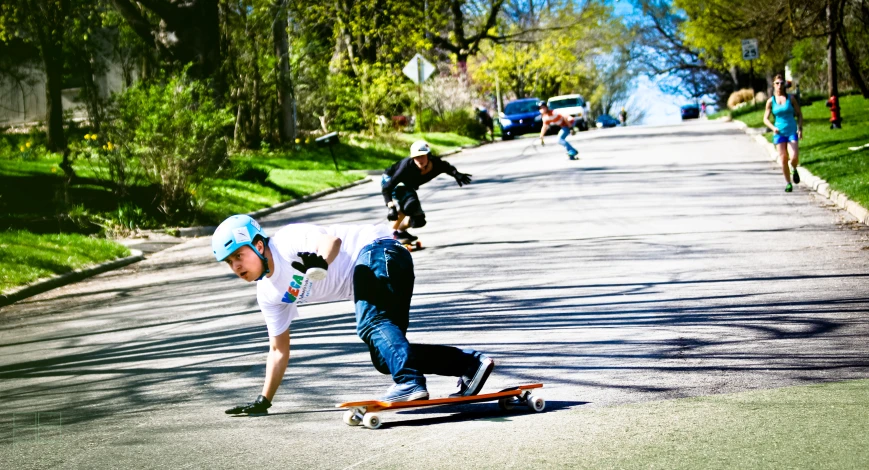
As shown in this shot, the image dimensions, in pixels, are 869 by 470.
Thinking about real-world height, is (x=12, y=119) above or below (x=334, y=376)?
above

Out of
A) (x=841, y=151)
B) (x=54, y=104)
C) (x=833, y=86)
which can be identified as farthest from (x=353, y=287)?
(x=833, y=86)

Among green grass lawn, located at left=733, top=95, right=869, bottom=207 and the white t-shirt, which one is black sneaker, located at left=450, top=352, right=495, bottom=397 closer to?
the white t-shirt

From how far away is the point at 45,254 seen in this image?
664 inches

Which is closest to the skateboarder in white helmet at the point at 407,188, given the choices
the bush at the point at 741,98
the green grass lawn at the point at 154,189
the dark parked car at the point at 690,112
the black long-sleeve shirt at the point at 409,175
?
the black long-sleeve shirt at the point at 409,175

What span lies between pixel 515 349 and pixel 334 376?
1.44 metres

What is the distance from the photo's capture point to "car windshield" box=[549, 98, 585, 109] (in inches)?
2251

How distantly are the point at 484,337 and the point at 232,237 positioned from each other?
379cm

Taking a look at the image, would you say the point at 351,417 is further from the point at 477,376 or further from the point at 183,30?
the point at 183,30

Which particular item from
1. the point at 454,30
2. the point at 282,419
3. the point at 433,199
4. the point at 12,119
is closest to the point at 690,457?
the point at 282,419

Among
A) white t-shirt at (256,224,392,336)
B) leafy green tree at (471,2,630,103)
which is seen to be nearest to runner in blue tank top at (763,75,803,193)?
white t-shirt at (256,224,392,336)

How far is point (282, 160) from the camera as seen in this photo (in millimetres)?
32688

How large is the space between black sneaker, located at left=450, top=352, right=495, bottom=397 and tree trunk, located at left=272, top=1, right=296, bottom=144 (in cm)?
2601

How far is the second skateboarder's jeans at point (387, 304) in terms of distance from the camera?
20.3 ft

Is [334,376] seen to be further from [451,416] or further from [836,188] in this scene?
[836,188]
